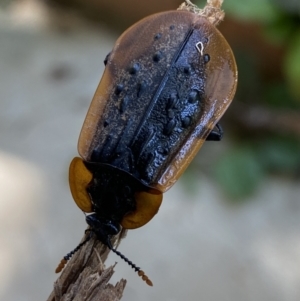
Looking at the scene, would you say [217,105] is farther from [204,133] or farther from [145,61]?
[145,61]

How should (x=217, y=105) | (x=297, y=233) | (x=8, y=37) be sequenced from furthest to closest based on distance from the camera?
(x=8, y=37) < (x=297, y=233) < (x=217, y=105)

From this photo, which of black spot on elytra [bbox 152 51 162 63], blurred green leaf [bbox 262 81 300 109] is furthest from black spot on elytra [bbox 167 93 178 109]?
blurred green leaf [bbox 262 81 300 109]

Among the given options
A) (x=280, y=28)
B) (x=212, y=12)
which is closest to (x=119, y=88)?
(x=212, y=12)

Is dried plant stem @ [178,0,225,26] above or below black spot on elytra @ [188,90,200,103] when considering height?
above

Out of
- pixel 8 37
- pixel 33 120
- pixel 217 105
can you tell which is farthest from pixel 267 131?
pixel 8 37

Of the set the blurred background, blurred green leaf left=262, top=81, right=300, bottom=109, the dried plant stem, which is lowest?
the blurred background

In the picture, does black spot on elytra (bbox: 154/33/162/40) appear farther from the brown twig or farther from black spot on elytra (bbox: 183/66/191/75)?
the brown twig

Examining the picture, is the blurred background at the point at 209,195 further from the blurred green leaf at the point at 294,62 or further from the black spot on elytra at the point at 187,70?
the black spot on elytra at the point at 187,70
